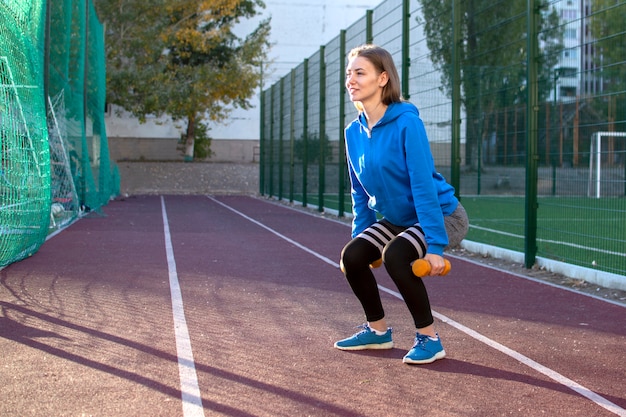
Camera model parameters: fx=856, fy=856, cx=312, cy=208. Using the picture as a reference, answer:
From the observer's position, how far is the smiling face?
179 inches

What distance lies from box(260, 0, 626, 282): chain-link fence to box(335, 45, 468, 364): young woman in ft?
10.4

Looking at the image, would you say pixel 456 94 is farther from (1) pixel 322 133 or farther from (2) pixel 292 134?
(2) pixel 292 134

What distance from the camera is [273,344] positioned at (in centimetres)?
508

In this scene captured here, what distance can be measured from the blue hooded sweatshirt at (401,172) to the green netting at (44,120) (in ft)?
12.0

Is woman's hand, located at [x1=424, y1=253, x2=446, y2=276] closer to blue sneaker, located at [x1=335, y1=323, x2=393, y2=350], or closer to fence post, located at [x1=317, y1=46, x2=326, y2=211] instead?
blue sneaker, located at [x1=335, y1=323, x2=393, y2=350]

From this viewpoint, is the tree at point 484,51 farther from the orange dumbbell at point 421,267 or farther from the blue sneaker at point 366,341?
the orange dumbbell at point 421,267

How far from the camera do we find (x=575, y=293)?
7.34 meters

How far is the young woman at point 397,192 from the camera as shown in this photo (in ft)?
14.2

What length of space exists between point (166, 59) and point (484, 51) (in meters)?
19.6

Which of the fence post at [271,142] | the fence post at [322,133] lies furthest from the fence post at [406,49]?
the fence post at [271,142]

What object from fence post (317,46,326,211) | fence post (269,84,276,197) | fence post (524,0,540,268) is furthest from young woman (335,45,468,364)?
fence post (269,84,276,197)

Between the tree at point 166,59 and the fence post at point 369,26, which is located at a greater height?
the tree at point 166,59

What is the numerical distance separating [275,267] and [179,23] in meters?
25.4

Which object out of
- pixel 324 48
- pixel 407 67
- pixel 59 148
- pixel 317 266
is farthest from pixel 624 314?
pixel 324 48
